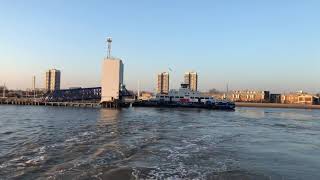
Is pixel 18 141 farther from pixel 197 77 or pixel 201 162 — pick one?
pixel 197 77

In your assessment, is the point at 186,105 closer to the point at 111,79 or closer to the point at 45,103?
the point at 111,79

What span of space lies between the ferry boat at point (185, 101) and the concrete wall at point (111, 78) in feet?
37.5

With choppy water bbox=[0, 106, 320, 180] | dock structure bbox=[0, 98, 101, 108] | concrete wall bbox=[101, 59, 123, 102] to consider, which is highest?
concrete wall bbox=[101, 59, 123, 102]

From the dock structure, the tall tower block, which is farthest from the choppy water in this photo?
the dock structure

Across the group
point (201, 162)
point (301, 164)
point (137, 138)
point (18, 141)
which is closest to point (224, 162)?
point (201, 162)

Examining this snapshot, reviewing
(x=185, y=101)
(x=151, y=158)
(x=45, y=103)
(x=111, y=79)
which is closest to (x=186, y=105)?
Answer: (x=185, y=101)

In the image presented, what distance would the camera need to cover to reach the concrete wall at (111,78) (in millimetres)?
102438

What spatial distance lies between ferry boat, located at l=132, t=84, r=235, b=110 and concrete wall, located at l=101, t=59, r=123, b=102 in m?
11.4

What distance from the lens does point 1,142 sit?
83.6 ft

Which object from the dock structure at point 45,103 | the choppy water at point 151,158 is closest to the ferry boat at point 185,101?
the dock structure at point 45,103

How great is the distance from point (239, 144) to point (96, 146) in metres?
9.11

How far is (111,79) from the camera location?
102m

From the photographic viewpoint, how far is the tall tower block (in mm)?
102438

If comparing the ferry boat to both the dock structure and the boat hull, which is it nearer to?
the boat hull
